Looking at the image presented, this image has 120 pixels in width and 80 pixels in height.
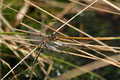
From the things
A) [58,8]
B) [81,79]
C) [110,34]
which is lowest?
[81,79]

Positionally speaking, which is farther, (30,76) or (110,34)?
(110,34)

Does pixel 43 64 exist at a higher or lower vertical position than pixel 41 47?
lower

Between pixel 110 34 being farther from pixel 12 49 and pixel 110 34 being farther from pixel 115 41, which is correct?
pixel 12 49

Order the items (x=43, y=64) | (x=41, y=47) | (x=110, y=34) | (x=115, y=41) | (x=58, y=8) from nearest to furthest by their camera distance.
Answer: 1. (x=41, y=47)
2. (x=43, y=64)
3. (x=115, y=41)
4. (x=110, y=34)
5. (x=58, y=8)

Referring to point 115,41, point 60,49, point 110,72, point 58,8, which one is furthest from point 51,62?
point 58,8

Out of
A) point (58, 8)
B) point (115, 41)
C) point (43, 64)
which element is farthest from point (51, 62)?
point (58, 8)

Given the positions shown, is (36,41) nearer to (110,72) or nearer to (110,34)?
(110,72)

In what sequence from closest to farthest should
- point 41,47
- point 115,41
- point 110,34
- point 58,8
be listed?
point 41,47 → point 115,41 → point 110,34 → point 58,8

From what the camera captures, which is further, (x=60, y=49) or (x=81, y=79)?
(x=81, y=79)

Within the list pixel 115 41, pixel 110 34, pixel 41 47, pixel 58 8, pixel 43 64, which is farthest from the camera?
pixel 58 8
